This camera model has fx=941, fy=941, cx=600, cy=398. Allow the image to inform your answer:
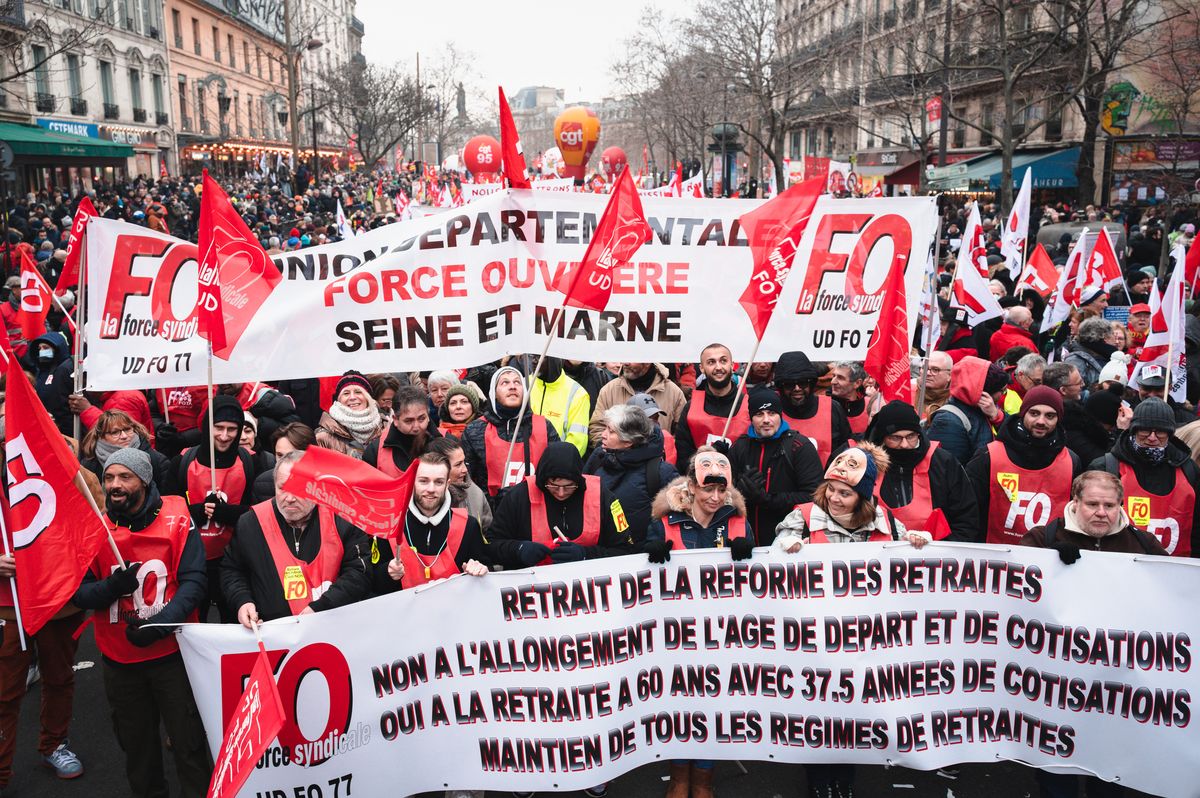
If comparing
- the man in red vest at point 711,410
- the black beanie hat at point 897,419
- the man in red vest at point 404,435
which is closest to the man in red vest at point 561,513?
the man in red vest at point 404,435

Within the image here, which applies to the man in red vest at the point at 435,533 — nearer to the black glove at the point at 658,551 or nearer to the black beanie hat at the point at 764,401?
the black glove at the point at 658,551

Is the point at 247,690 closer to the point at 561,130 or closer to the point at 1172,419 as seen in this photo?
the point at 1172,419

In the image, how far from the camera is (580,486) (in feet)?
15.1

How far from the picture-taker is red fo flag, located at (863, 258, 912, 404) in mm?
5832

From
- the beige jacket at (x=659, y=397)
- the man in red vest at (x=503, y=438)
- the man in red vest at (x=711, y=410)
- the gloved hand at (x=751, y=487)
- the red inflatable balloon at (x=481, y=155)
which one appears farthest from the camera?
the red inflatable balloon at (x=481, y=155)

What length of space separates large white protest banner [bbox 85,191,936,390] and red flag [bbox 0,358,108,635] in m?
1.54

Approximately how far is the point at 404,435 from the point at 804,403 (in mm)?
2432

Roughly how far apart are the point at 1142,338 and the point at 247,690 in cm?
821

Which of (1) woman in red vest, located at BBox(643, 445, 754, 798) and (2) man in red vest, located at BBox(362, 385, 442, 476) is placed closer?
(1) woman in red vest, located at BBox(643, 445, 754, 798)

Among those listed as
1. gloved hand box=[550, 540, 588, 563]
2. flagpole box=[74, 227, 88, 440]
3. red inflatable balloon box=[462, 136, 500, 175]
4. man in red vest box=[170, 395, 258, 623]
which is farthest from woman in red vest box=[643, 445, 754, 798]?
red inflatable balloon box=[462, 136, 500, 175]

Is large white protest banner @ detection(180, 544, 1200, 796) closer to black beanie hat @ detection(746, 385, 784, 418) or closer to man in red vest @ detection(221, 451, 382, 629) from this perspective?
man in red vest @ detection(221, 451, 382, 629)

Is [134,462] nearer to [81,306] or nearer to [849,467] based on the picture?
[81,306]

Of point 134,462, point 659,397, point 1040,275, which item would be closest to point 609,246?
point 659,397

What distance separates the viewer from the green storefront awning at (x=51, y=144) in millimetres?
25889
